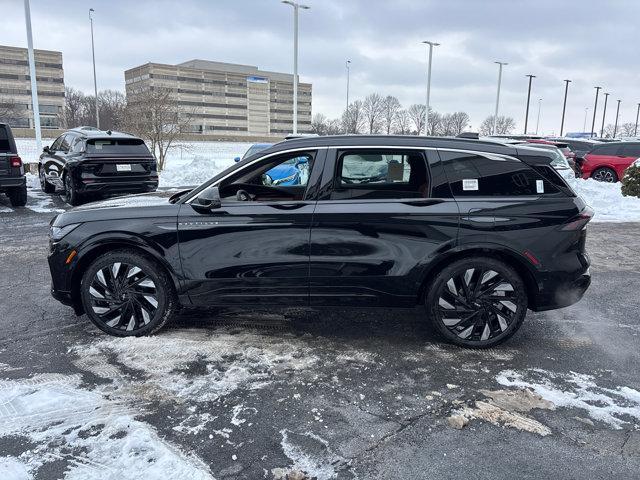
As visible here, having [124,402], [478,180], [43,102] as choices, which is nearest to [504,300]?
[478,180]

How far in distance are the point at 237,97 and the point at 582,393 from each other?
12089cm

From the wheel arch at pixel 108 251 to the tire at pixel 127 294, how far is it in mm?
42

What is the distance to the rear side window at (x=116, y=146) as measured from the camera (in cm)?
1122

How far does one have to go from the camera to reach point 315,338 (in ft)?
14.6

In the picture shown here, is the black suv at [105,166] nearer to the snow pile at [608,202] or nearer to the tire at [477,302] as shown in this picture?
the tire at [477,302]

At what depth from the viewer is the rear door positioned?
13.4ft

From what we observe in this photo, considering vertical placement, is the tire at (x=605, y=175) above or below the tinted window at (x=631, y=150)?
below

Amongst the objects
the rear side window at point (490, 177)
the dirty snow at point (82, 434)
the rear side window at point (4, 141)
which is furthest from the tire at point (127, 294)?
the rear side window at point (4, 141)

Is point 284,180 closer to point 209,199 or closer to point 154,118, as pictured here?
point 209,199

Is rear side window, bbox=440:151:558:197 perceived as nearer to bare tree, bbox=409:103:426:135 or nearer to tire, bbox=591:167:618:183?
tire, bbox=591:167:618:183

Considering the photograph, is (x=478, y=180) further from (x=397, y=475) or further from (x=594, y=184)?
(x=594, y=184)

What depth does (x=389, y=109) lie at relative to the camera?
90688 mm

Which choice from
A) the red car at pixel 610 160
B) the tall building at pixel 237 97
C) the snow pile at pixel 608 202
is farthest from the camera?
the tall building at pixel 237 97

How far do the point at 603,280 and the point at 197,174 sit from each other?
616 inches
